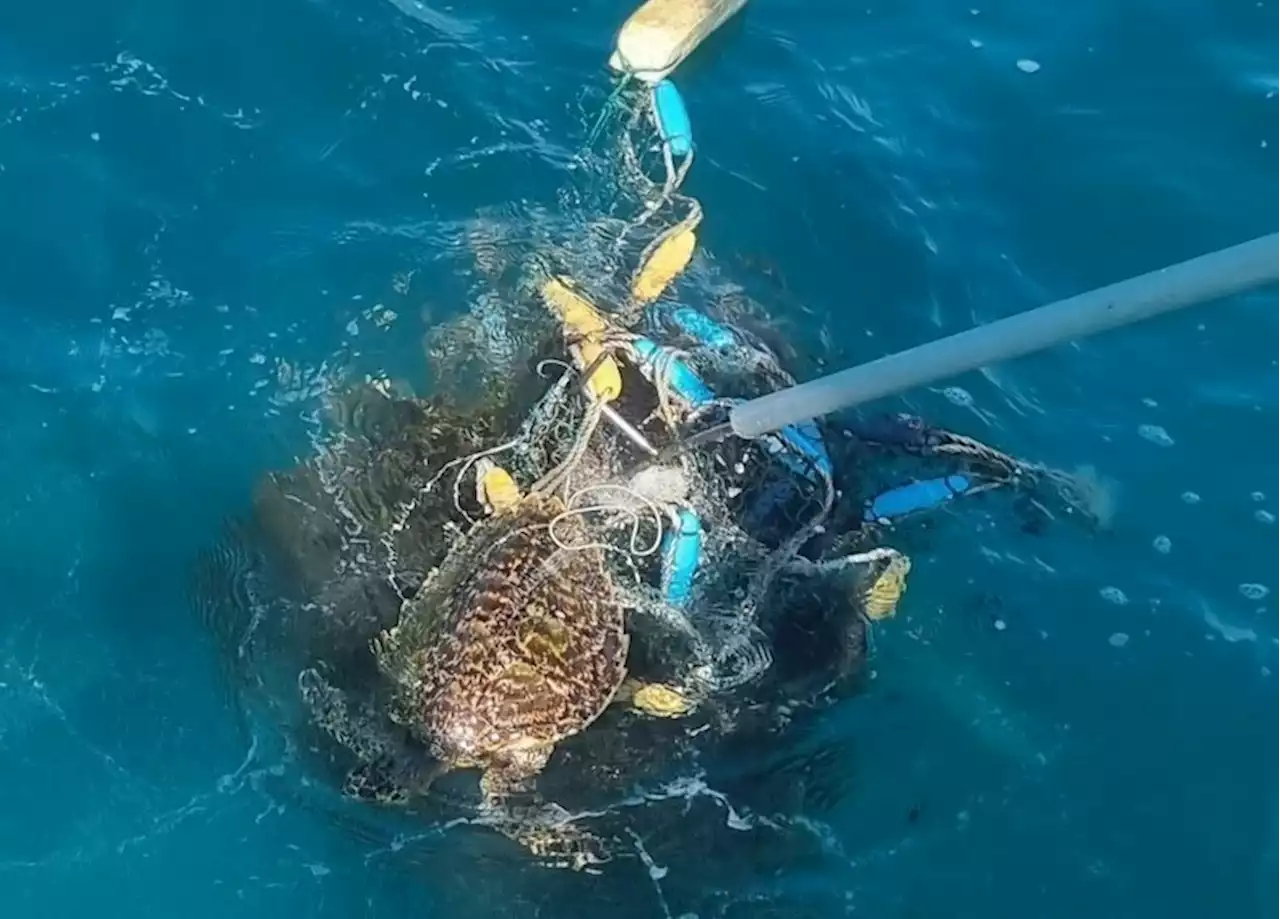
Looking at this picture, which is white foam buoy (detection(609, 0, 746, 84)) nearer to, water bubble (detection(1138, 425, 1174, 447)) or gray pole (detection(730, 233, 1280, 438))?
water bubble (detection(1138, 425, 1174, 447))

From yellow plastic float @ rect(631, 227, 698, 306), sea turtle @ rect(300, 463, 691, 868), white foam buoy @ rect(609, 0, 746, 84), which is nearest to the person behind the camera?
sea turtle @ rect(300, 463, 691, 868)

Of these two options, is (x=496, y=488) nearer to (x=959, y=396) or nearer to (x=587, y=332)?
(x=587, y=332)

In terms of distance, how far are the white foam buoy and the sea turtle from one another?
2.59m

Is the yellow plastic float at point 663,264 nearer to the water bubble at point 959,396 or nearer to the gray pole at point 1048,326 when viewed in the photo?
the water bubble at point 959,396

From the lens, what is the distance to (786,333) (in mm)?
6781

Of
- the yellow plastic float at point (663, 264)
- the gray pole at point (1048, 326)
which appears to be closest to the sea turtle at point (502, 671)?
the yellow plastic float at point (663, 264)

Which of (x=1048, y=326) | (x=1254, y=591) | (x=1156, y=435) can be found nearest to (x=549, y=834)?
(x=1048, y=326)

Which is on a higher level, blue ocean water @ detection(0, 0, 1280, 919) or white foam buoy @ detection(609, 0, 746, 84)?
white foam buoy @ detection(609, 0, 746, 84)

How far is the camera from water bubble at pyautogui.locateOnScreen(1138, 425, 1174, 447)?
6645 millimetres

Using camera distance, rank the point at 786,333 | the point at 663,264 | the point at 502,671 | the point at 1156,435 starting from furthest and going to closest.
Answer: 1. the point at 786,333
2. the point at 1156,435
3. the point at 663,264
4. the point at 502,671

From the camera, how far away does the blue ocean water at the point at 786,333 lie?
5.44 m

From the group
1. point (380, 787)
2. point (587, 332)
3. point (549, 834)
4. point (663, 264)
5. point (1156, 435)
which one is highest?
point (663, 264)

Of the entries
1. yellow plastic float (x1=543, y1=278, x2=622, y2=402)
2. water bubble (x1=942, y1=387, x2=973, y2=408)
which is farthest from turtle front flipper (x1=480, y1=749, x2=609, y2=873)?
water bubble (x1=942, y1=387, x2=973, y2=408)

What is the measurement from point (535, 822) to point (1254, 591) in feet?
10.1
